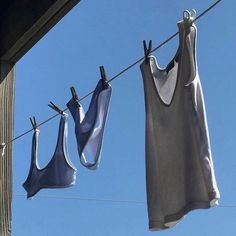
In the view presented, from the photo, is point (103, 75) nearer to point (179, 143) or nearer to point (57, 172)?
point (57, 172)

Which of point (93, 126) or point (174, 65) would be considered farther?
point (93, 126)

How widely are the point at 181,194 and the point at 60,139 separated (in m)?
0.96

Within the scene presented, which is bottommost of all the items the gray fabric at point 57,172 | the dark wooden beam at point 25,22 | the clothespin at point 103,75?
the gray fabric at point 57,172

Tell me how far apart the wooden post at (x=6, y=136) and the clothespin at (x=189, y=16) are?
1061mm

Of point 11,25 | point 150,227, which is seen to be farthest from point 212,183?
point 11,25

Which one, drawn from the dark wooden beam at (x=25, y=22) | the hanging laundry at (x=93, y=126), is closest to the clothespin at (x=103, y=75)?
the hanging laundry at (x=93, y=126)

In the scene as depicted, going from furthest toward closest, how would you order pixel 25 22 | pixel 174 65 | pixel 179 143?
pixel 25 22, pixel 174 65, pixel 179 143

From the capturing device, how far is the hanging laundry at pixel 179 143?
1333 millimetres

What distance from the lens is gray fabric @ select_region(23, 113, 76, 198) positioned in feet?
6.97

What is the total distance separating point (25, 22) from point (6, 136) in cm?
46

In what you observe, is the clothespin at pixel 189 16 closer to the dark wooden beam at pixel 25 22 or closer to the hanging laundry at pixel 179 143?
the hanging laundry at pixel 179 143

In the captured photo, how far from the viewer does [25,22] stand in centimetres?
228

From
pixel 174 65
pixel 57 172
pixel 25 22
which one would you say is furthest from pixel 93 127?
pixel 25 22

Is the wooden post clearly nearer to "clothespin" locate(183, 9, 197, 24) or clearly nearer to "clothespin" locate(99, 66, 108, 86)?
"clothespin" locate(99, 66, 108, 86)
